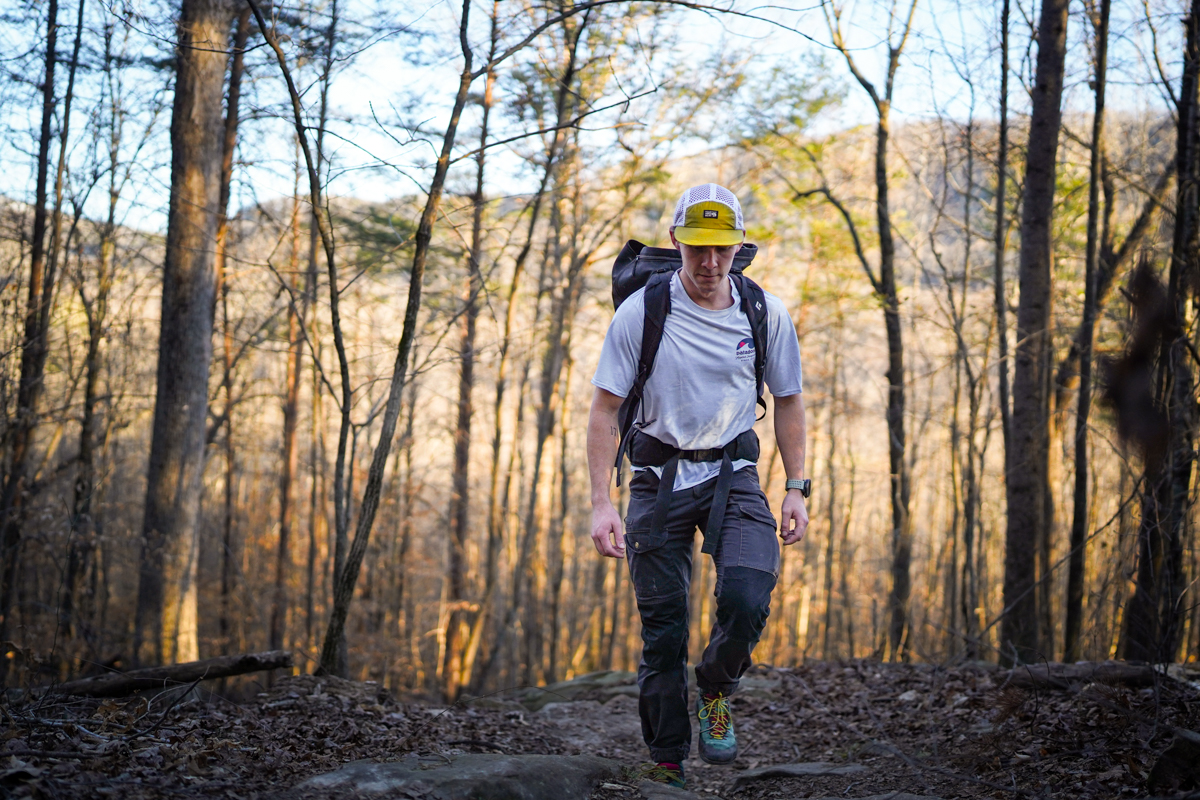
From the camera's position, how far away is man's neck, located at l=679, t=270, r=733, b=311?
137 inches

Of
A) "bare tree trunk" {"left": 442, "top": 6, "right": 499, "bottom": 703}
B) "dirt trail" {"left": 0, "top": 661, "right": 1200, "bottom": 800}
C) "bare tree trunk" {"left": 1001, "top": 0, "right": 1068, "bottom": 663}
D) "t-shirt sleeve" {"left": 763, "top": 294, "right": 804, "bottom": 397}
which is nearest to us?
"dirt trail" {"left": 0, "top": 661, "right": 1200, "bottom": 800}

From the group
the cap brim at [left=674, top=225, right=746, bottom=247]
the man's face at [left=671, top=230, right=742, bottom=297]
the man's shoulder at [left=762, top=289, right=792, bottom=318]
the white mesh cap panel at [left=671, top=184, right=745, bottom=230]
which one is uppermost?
the white mesh cap panel at [left=671, top=184, right=745, bottom=230]

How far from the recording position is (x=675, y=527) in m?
3.35

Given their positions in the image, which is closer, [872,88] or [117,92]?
[872,88]

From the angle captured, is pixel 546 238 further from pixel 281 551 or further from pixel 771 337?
→ pixel 771 337

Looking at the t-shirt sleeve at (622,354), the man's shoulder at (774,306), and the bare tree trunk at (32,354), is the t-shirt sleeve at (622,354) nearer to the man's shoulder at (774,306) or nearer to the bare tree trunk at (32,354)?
the man's shoulder at (774,306)

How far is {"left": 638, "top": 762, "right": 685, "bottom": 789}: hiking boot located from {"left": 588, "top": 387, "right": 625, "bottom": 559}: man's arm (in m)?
0.86

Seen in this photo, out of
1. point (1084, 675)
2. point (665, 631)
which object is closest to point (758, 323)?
point (665, 631)

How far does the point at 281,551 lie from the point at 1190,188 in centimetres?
1539

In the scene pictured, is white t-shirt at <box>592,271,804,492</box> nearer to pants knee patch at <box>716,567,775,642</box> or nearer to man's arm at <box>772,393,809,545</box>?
man's arm at <box>772,393,809,545</box>

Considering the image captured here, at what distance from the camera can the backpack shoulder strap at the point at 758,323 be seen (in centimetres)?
346

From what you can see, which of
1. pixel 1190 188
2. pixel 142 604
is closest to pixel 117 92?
pixel 142 604

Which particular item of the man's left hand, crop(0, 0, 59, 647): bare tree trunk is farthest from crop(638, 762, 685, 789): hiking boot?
crop(0, 0, 59, 647): bare tree trunk

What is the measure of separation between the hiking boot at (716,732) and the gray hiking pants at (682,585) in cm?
9
